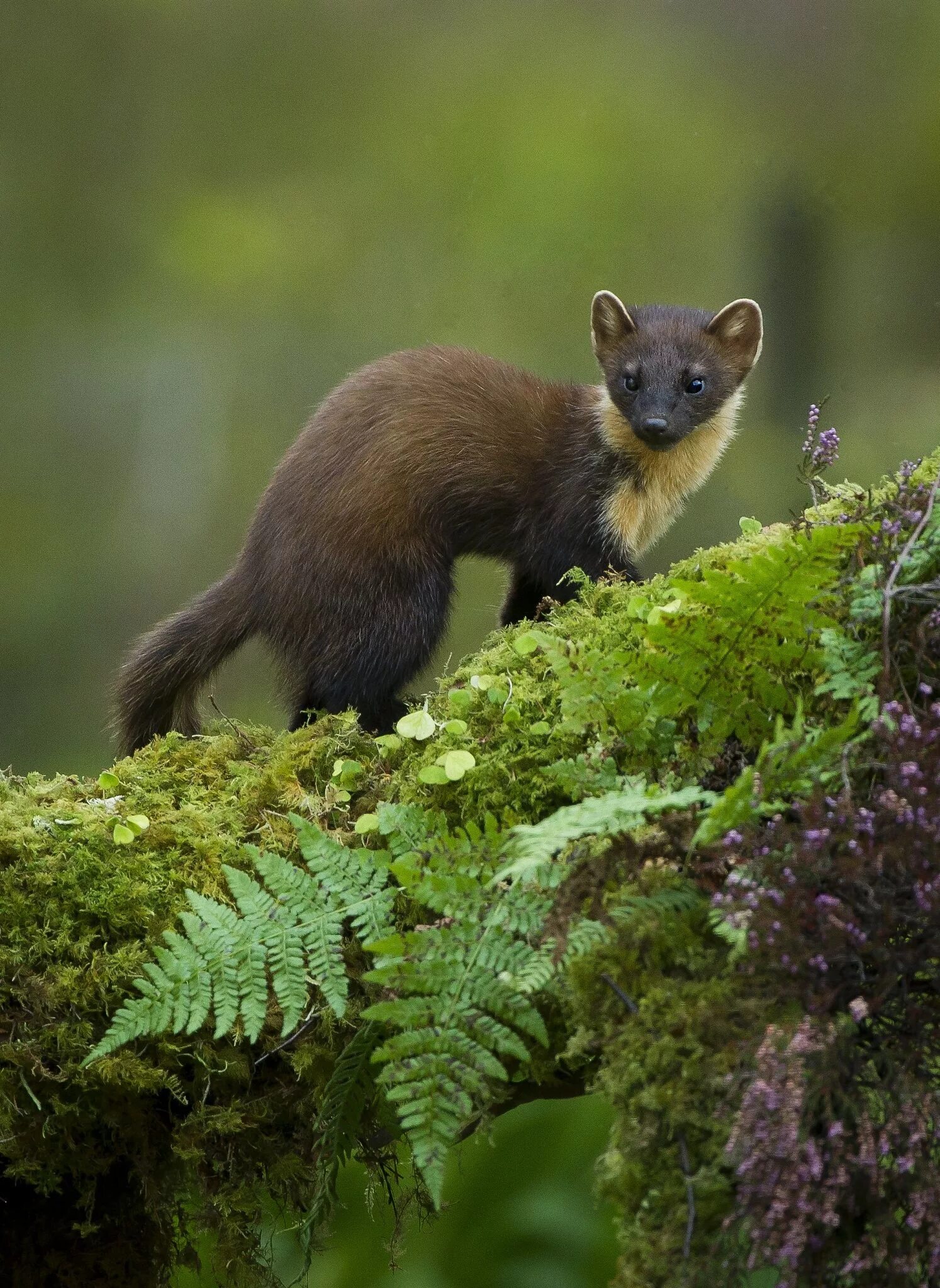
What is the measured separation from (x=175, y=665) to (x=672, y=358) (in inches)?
70.1

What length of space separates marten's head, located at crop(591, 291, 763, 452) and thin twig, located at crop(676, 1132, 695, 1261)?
283cm

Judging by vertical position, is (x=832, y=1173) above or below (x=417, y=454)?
below

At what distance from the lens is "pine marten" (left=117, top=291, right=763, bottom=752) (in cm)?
357

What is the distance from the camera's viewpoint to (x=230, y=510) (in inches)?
266

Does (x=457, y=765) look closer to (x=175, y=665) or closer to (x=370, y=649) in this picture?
(x=370, y=649)

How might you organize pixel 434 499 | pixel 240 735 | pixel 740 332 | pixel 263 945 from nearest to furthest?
1. pixel 263 945
2. pixel 240 735
3. pixel 434 499
4. pixel 740 332

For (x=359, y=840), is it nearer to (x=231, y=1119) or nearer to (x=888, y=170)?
(x=231, y=1119)

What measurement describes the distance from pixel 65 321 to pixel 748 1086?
6.53m

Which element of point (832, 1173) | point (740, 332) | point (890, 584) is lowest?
point (832, 1173)

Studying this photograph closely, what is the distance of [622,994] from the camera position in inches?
54.7

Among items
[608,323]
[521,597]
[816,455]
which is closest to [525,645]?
[816,455]

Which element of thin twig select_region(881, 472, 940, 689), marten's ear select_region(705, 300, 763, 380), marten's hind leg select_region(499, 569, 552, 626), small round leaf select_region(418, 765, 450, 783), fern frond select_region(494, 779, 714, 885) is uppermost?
marten's ear select_region(705, 300, 763, 380)

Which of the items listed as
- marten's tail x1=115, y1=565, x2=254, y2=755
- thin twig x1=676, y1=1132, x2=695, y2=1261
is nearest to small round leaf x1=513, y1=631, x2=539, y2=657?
thin twig x1=676, y1=1132, x2=695, y2=1261

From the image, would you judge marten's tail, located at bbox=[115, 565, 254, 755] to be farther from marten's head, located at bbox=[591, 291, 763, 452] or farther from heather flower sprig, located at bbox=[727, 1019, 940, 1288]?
heather flower sprig, located at bbox=[727, 1019, 940, 1288]
